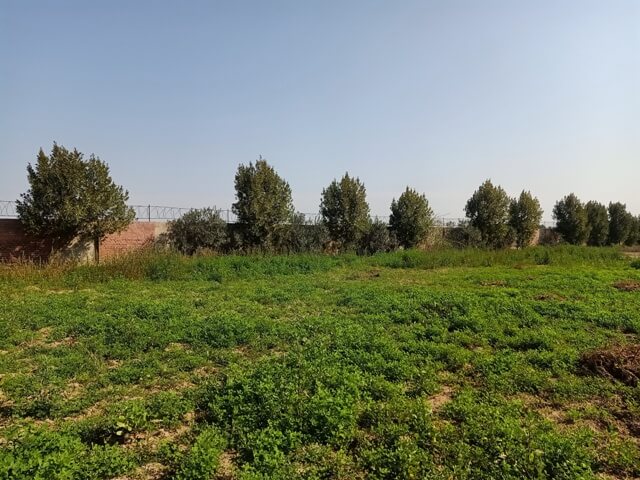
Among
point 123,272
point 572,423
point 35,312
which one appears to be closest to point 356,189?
point 123,272

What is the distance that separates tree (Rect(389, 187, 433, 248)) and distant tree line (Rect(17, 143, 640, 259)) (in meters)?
0.05

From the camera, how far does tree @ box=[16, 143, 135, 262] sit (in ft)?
46.3

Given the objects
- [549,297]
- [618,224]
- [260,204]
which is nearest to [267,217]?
[260,204]

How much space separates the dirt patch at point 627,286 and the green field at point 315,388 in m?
2.04

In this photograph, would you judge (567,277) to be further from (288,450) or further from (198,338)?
(288,450)

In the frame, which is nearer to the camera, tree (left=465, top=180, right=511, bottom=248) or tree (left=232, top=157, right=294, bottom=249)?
tree (left=232, top=157, right=294, bottom=249)

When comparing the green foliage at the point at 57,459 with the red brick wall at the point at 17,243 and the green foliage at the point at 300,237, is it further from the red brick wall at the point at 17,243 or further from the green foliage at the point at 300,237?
the green foliage at the point at 300,237

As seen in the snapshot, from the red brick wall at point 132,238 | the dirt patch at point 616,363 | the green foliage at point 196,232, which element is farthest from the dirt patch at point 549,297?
the red brick wall at point 132,238

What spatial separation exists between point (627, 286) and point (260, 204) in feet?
43.5

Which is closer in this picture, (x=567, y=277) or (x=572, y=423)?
(x=572, y=423)

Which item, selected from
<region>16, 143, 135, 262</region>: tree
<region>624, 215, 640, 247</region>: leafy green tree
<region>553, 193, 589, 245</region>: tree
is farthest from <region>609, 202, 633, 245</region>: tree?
<region>16, 143, 135, 262</region>: tree

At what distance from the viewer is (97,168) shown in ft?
49.3

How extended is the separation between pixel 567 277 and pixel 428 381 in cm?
963

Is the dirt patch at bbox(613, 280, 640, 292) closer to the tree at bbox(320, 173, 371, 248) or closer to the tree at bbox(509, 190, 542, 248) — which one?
the tree at bbox(320, 173, 371, 248)
